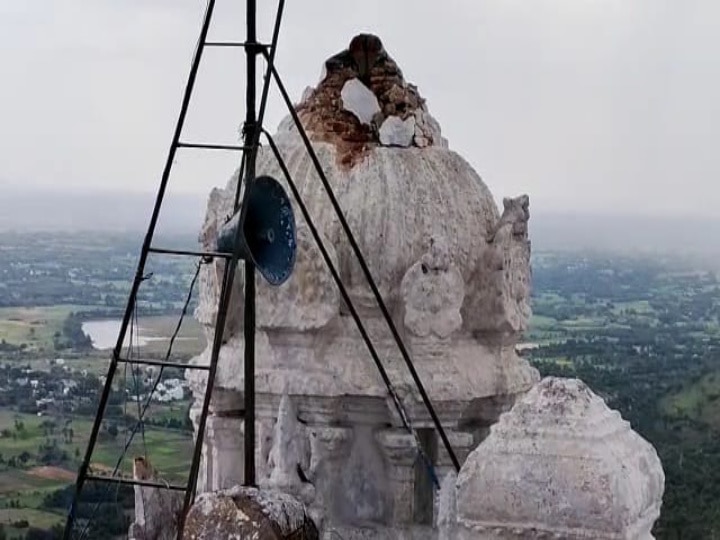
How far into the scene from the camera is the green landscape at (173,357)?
9391 millimetres

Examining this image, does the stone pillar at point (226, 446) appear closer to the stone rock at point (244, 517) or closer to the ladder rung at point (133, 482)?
the ladder rung at point (133, 482)

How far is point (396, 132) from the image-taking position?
8641 mm

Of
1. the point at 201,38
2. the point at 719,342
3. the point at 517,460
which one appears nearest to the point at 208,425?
the point at 201,38

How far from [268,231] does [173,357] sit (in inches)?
78.8

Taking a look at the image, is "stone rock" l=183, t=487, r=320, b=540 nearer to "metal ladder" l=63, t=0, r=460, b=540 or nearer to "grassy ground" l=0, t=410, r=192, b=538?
"metal ladder" l=63, t=0, r=460, b=540

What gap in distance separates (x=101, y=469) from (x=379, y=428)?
1.56 m

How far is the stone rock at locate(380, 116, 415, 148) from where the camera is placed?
8625 millimetres

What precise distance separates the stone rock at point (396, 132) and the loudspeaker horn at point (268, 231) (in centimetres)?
192

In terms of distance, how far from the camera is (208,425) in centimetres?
848

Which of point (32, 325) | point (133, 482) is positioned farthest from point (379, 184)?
point (32, 325)

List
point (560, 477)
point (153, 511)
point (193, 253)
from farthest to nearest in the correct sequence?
point (153, 511) → point (193, 253) → point (560, 477)

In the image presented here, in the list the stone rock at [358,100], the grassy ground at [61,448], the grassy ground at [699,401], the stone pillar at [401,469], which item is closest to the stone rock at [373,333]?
the stone pillar at [401,469]

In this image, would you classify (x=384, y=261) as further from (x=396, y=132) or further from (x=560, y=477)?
(x=560, y=477)

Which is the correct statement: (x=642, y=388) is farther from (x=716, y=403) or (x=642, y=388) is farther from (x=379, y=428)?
(x=379, y=428)
